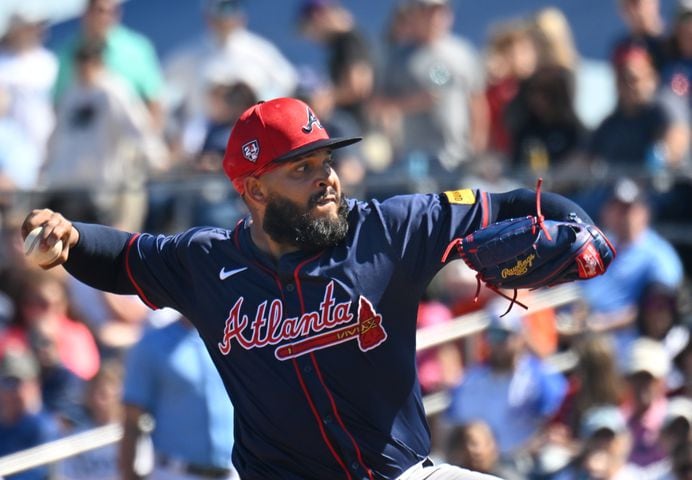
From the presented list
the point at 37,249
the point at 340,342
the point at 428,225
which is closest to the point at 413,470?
the point at 340,342

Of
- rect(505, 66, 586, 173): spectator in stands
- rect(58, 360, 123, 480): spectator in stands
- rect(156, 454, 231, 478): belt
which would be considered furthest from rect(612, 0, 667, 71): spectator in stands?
rect(156, 454, 231, 478): belt

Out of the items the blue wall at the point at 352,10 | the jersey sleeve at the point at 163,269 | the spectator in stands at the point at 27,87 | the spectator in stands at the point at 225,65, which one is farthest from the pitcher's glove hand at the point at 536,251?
the blue wall at the point at 352,10

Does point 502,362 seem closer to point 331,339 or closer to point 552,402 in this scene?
point 552,402

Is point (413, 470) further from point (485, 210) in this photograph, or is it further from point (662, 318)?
point (662, 318)

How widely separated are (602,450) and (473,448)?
66cm

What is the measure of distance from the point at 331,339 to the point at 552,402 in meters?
3.67

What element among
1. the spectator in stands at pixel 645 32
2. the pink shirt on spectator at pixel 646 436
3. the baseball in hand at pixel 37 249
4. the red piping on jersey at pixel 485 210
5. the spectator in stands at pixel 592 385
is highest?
the baseball in hand at pixel 37 249

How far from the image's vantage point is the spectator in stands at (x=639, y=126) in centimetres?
933

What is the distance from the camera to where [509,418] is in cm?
815

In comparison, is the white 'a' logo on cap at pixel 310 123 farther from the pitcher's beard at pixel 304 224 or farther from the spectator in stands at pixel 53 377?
the spectator in stands at pixel 53 377

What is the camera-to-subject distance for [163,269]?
516 centimetres

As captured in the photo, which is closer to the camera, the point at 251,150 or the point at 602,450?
the point at 251,150

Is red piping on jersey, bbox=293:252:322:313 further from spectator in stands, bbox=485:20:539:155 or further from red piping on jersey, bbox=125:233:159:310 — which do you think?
spectator in stands, bbox=485:20:539:155

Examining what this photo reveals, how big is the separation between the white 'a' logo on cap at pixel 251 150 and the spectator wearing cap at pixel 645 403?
381 cm
